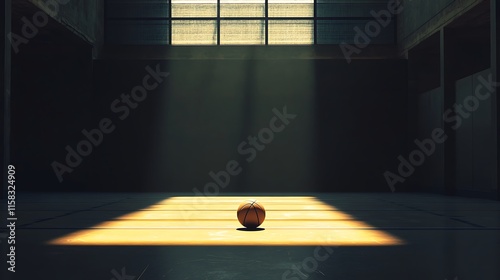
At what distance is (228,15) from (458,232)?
52.1ft

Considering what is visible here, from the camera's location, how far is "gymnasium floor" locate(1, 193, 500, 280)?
14.7 feet

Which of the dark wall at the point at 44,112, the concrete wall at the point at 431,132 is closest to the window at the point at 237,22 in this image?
the dark wall at the point at 44,112

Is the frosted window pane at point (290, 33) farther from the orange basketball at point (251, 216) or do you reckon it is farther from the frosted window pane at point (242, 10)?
the orange basketball at point (251, 216)

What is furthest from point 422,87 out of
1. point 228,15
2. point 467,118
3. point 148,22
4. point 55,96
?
point 55,96

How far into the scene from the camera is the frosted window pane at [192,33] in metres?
21.6

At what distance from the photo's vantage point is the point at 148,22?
71.1 ft

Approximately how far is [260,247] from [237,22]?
16.7 metres

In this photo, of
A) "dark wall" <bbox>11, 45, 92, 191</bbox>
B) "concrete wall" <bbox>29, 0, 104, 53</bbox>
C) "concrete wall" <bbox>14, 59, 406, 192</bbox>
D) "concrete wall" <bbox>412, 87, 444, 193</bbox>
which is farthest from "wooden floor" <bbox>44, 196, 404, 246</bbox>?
"dark wall" <bbox>11, 45, 92, 191</bbox>

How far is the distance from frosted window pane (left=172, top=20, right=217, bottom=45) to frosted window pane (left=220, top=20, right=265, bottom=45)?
1.32 ft

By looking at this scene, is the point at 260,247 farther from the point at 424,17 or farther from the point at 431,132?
the point at 424,17

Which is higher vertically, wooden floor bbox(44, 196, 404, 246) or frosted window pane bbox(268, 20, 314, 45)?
frosted window pane bbox(268, 20, 314, 45)

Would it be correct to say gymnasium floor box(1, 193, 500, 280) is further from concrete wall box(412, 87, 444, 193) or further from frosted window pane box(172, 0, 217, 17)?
frosted window pane box(172, 0, 217, 17)

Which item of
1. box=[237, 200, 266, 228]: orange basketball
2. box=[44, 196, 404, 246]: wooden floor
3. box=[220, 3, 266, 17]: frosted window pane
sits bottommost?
box=[44, 196, 404, 246]: wooden floor

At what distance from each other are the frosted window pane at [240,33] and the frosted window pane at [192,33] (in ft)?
1.32
